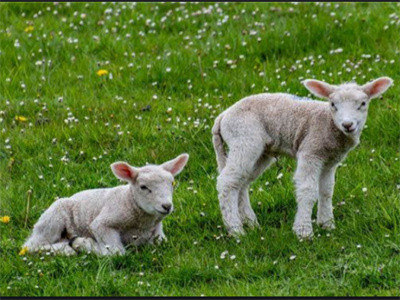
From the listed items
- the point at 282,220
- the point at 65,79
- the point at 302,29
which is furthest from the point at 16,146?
the point at 302,29

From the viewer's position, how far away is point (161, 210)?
8.10 m

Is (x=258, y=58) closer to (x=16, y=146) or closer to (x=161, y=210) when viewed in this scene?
(x=16, y=146)

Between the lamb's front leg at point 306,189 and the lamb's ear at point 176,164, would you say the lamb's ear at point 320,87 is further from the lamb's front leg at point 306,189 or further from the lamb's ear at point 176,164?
the lamb's ear at point 176,164

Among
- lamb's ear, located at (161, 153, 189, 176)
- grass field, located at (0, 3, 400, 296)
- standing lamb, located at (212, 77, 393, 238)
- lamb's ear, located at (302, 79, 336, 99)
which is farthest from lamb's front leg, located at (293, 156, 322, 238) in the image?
lamb's ear, located at (161, 153, 189, 176)

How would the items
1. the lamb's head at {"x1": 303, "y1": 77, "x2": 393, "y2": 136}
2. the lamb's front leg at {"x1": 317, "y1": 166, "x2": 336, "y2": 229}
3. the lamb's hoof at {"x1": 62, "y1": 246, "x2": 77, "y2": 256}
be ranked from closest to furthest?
1. the lamb's head at {"x1": 303, "y1": 77, "x2": 393, "y2": 136}
2. the lamb's hoof at {"x1": 62, "y1": 246, "x2": 77, "y2": 256}
3. the lamb's front leg at {"x1": 317, "y1": 166, "x2": 336, "y2": 229}

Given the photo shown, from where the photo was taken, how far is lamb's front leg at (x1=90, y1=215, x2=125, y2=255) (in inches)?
330

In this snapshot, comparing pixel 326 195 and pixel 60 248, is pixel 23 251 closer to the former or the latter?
pixel 60 248

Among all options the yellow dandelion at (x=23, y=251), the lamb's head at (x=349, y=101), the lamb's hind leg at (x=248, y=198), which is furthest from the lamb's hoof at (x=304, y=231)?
the yellow dandelion at (x=23, y=251)

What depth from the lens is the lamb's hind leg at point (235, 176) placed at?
8.77m

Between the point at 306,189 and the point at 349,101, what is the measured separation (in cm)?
92

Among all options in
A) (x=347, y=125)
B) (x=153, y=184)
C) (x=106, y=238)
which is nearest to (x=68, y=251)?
(x=106, y=238)

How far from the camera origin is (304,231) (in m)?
8.53

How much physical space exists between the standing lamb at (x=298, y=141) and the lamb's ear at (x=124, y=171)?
91 centimetres

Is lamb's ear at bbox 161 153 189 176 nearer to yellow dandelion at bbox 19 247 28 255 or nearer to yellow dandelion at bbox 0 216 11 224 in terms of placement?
yellow dandelion at bbox 19 247 28 255
